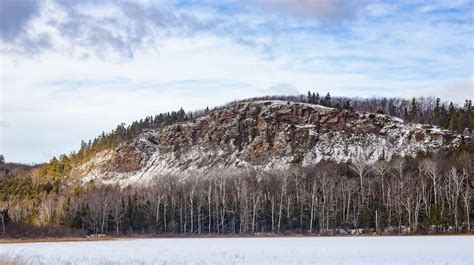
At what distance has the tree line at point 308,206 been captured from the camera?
8994 cm

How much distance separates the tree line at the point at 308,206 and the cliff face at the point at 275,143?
40886 mm

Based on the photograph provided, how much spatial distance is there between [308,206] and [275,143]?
73.5m

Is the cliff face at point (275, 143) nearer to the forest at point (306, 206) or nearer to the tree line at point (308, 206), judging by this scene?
the forest at point (306, 206)

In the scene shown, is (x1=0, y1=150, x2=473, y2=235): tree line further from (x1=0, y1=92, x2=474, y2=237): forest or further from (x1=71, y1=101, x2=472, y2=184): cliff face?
(x1=71, y1=101, x2=472, y2=184): cliff face

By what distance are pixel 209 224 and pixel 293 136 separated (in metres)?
79.5

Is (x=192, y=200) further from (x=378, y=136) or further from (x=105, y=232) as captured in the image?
(x=378, y=136)

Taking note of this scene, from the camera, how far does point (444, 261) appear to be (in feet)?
93.4

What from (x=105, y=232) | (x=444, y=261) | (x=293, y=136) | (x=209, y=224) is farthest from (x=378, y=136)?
(x=444, y=261)

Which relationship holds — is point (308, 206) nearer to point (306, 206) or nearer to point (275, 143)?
point (306, 206)

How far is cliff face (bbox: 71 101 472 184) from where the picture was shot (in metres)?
160

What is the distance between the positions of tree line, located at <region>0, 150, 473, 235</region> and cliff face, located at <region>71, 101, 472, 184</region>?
134ft

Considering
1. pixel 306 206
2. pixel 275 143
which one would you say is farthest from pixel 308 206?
pixel 275 143

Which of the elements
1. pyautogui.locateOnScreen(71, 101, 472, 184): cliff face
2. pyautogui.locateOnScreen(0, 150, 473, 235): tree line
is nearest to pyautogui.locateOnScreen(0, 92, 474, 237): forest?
pyautogui.locateOnScreen(0, 150, 473, 235): tree line

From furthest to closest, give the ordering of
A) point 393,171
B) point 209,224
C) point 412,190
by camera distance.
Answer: point 393,171, point 209,224, point 412,190
